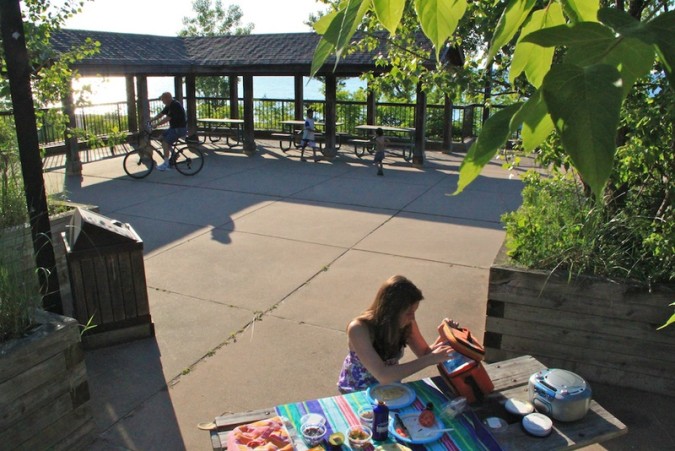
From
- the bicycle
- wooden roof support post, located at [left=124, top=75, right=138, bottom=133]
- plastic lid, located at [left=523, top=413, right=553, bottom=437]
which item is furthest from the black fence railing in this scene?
plastic lid, located at [left=523, top=413, right=553, bottom=437]

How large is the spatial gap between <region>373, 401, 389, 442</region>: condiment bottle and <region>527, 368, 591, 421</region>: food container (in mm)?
904

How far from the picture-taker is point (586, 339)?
465cm

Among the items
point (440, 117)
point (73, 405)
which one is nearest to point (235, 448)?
point (73, 405)

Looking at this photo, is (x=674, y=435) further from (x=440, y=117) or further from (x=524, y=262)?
(x=440, y=117)

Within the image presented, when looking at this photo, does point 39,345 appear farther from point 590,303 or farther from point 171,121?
point 171,121

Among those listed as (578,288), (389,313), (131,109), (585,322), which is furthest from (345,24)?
(131,109)

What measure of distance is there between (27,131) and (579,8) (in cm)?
441

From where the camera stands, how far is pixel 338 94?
23.2 meters

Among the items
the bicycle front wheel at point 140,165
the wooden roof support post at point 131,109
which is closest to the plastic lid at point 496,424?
the bicycle front wheel at point 140,165

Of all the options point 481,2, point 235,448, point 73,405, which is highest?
point 481,2

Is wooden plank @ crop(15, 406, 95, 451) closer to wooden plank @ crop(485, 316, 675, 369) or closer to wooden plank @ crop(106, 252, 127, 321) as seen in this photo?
wooden plank @ crop(106, 252, 127, 321)

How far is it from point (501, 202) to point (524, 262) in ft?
21.5

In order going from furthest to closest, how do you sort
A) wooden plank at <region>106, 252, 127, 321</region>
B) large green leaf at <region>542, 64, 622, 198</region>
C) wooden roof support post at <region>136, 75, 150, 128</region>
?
wooden roof support post at <region>136, 75, 150, 128</region>
wooden plank at <region>106, 252, 127, 321</region>
large green leaf at <region>542, 64, 622, 198</region>

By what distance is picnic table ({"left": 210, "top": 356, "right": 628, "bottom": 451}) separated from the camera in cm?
308
